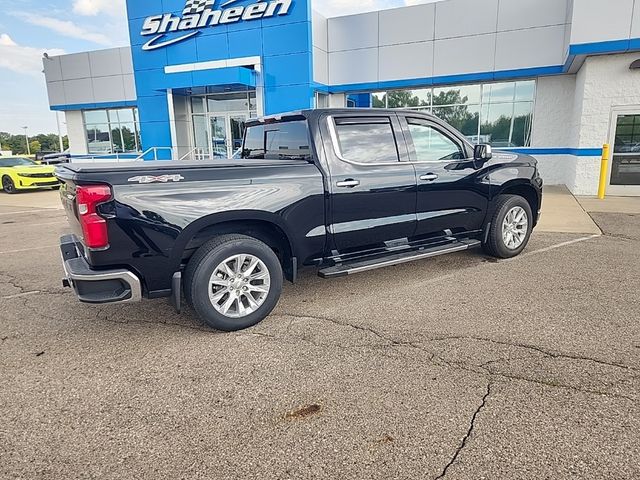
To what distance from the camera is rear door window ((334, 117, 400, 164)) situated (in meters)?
4.66

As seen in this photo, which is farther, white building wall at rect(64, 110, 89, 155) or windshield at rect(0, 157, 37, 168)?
white building wall at rect(64, 110, 89, 155)

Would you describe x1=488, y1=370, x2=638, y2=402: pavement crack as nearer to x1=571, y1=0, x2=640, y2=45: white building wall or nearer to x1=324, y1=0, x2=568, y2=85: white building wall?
x1=571, y1=0, x2=640, y2=45: white building wall

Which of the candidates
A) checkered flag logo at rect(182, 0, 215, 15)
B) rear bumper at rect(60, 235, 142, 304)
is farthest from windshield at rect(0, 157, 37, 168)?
rear bumper at rect(60, 235, 142, 304)

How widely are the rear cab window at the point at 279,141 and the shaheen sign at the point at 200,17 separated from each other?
37.9 feet

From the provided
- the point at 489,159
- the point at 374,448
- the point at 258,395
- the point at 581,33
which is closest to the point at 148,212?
the point at 258,395

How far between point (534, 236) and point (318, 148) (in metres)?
4.84

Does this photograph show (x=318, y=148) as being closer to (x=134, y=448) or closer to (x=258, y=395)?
(x=258, y=395)

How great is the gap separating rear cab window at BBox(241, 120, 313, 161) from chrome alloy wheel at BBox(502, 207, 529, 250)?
116 inches

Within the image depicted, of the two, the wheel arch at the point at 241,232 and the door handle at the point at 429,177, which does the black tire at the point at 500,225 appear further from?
the wheel arch at the point at 241,232

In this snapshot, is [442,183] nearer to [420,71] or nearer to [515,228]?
[515,228]

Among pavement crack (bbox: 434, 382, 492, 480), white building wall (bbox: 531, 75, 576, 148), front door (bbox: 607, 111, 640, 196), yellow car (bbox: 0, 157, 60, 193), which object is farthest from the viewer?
yellow car (bbox: 0, 157, 60, 193)

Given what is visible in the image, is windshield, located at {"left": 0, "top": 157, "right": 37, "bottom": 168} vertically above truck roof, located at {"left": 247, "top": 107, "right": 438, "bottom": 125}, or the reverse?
truck roof, located at {"left": 247, "top": 107, "right": 438, "bottom": 125}

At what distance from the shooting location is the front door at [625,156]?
11.7m

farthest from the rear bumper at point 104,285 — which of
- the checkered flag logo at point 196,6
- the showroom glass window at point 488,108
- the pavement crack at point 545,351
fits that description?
the checkered flag logo at point 196,6
